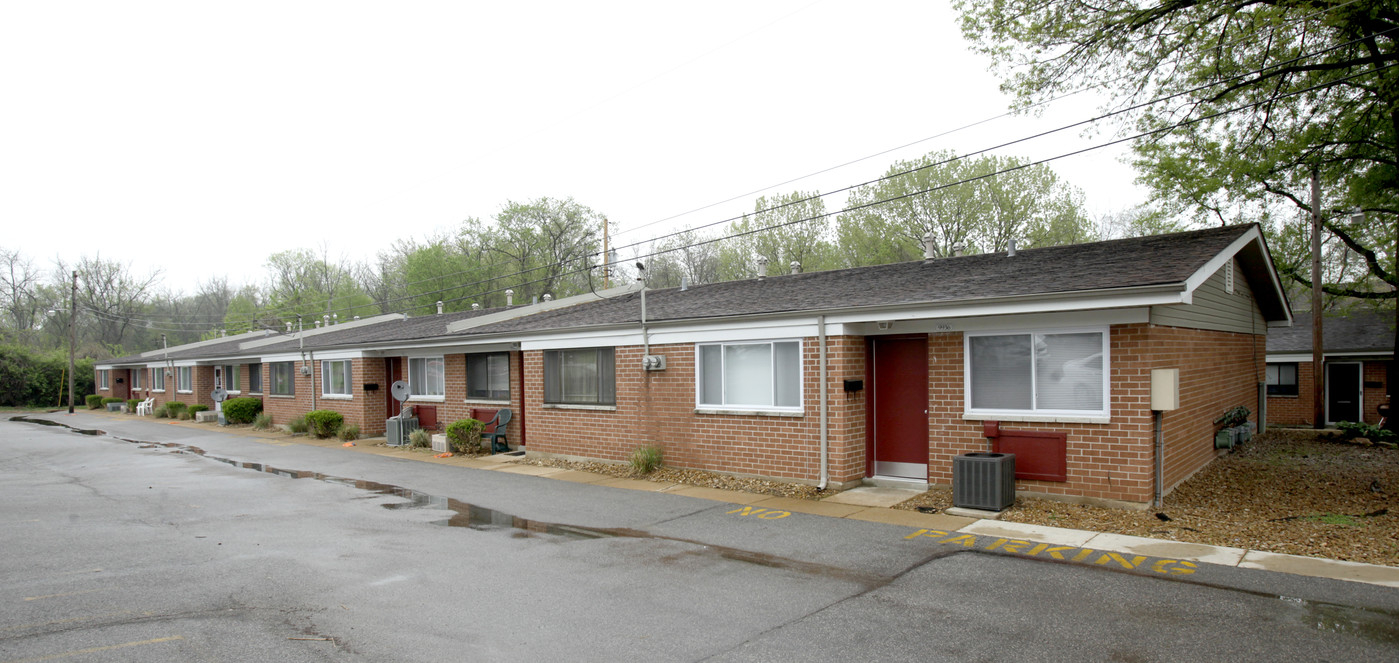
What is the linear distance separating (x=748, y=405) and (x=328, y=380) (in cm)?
1709

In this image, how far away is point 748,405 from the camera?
12234 millimetres

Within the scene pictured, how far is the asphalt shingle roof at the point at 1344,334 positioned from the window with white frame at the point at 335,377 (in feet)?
94.3

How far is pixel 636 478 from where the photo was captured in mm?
13086

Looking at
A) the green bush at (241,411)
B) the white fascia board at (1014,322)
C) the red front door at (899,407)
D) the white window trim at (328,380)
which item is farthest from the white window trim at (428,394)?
the white fascia board at (1014,322)

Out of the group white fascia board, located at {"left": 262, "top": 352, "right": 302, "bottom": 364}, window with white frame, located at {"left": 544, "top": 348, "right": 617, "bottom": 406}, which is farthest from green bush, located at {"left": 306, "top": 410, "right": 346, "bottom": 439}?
window with white frame, located at {"left": 544, "top": 348, "right": 617, "bottom": 406}

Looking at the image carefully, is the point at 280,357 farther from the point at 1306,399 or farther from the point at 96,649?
the point at 1306,399

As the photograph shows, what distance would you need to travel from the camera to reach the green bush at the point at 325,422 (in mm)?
21766

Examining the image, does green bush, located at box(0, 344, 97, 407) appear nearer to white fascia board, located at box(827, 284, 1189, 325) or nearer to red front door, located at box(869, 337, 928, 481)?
red front door, located at box(869, 337, 928, 481)

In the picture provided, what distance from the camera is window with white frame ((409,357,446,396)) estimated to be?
65.9ft

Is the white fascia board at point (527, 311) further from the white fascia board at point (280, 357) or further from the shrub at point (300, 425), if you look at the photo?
the white fascia board at point (280, 357)

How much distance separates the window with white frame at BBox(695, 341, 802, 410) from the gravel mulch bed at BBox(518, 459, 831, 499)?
1.20 m

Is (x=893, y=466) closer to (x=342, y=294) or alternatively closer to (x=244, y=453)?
(x=244, y=453)

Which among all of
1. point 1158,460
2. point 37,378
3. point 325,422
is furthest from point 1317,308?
point 37,378

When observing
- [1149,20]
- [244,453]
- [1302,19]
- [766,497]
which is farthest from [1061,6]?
[244,453]
